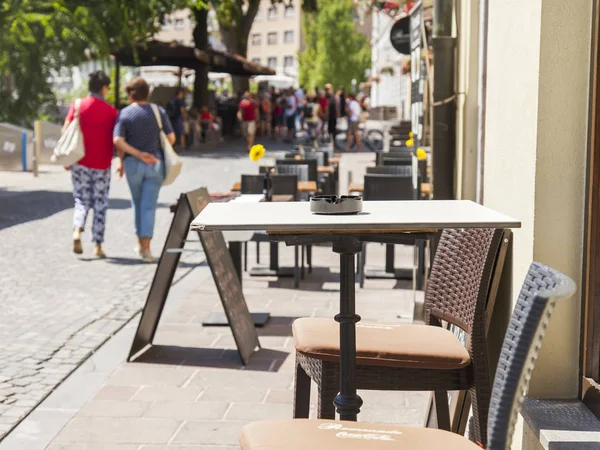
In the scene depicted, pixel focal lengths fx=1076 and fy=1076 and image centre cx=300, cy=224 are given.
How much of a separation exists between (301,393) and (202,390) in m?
1.88

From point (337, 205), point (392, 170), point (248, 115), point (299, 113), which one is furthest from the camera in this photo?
point (299, 113)

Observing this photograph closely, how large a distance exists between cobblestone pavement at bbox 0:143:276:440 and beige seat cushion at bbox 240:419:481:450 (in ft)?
7.67

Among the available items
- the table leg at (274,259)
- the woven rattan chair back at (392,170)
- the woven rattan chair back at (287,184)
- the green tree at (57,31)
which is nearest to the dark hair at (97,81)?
the woven rattan chair back at (287,184)

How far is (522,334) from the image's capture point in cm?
199

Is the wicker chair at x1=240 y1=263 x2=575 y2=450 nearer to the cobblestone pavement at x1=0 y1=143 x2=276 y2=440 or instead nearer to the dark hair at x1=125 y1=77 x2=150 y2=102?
the cobblestone pavement at x1=0 y1=143 x2=276 y2=440

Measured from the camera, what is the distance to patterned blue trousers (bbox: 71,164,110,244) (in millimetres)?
10109

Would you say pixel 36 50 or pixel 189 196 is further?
pixel 36 50

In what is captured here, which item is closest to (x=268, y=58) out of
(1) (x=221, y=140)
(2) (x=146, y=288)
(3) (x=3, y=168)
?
(1) (x=221, y=140)

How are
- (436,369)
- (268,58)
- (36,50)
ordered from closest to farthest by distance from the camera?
(436,369) → (36,50) → (268,58)

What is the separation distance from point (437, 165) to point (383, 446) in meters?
3.87

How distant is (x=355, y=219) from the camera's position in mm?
2973

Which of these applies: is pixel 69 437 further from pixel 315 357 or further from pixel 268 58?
pixel 268 58

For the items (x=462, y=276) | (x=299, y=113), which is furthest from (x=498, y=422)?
(x=299, y=113)

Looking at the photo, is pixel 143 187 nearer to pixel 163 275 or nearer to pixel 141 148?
pixel 141 148
